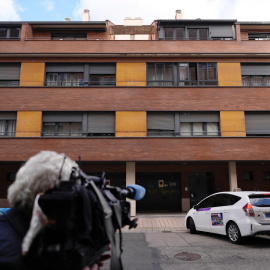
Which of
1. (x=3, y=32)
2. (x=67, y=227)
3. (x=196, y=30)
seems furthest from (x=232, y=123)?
(x=67, y=227)

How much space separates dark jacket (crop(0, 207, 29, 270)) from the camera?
1.15 metres

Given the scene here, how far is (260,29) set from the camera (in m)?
20.9

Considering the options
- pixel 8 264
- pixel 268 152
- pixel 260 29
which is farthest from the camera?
pixel 260 29

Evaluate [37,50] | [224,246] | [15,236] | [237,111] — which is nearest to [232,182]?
[237,111]

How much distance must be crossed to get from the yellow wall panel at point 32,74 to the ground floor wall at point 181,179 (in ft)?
18.9

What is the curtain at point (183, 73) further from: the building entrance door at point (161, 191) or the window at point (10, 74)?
the window at point (10, 74)

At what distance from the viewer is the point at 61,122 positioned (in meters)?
17.3

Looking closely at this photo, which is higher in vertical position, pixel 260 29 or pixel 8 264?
pixel 260 29

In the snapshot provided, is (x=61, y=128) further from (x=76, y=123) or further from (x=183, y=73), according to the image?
(x=183, y=73)

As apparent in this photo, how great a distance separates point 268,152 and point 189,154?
480 cm

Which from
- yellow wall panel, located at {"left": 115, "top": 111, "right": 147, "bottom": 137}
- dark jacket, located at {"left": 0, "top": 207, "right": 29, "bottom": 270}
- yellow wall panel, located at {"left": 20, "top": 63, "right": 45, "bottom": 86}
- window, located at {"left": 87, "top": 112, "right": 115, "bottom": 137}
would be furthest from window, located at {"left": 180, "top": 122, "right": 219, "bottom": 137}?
dark jacket, located at {"left": 0, "top": 207, "right": 29, "bottom": 270}

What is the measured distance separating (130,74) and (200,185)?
9020 mm

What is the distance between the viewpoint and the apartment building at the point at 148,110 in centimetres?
1658

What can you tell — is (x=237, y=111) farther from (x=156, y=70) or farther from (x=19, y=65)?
(x=19, y=65)
